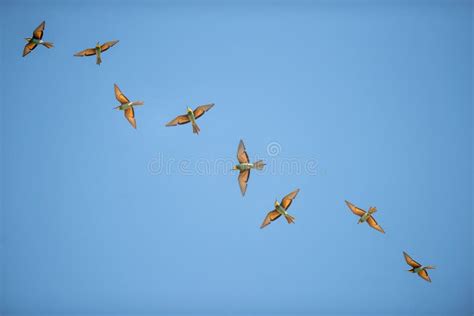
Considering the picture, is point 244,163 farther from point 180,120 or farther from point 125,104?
point 125,104

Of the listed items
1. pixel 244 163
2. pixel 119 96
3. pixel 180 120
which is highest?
pixel 119 96

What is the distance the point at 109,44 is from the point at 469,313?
11737mm

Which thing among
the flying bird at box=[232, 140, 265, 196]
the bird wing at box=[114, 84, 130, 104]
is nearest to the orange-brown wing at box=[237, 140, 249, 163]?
the flying bird at box=[232, 140, 265, 196]

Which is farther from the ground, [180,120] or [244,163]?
[180,120]

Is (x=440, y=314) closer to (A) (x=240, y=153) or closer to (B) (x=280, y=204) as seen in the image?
(B) (x=280, y=204)

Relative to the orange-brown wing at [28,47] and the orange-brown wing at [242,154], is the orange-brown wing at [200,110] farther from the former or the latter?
the orange-brown wing at [28,47]

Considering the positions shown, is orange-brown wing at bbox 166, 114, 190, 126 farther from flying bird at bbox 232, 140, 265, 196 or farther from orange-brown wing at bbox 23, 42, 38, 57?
orange-brown wing at bbox 23, 42, 38, 57

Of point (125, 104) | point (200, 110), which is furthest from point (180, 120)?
point (125, 104)

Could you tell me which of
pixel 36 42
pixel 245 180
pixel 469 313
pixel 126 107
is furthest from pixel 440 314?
pixel 36 42

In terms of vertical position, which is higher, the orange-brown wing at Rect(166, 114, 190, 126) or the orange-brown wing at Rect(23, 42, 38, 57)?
the orange-brown wing at Rect(23, 42, 38, 57)

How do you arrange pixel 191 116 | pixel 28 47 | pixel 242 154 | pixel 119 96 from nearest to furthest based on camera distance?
pixel 242 154
pixel 191 116
pixel 119 96
pixel 28 47

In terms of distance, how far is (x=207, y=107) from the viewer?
25.1 feet

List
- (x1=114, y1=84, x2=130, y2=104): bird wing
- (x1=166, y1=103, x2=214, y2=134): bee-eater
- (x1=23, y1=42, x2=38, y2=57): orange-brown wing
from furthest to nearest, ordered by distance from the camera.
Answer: (x1=23, y1=42, x2=38, y2=57): orange-brown wing < (x1=114, y1=84, x2=130, y2=104): bird wing < (x1=166, y1=103, x2=214, y2=134): bee-eater

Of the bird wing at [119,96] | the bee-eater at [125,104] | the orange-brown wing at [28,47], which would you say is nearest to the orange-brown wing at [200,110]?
the bee-eater at [125,104]
